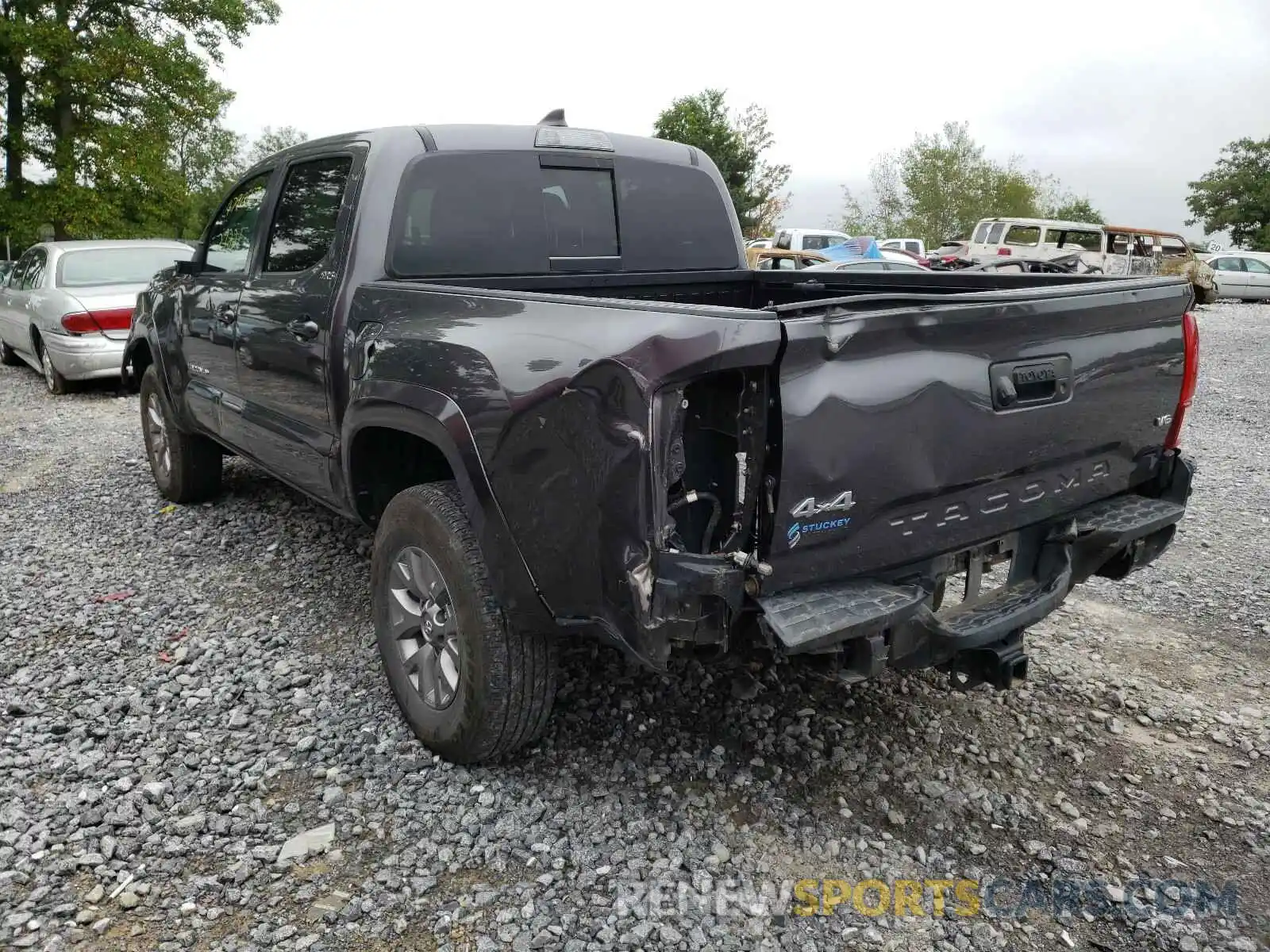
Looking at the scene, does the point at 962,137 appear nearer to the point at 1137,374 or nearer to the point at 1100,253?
the point at 1100,253

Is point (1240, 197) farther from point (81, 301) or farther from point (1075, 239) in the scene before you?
point (81, 301)

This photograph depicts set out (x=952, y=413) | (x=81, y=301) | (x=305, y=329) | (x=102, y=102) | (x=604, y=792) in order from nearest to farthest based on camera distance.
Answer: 1. (x=952, y=413)
2. (x=604, y=792)
3. (x=305, y=329)
4. (x=81, y=301)
5. (x=102, y=102)

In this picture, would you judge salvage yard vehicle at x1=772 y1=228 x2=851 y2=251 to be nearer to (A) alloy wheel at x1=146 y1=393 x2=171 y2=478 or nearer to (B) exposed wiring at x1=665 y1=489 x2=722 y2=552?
(A) alloy wheel at x1=146 y1=393 x2=171 y2=478

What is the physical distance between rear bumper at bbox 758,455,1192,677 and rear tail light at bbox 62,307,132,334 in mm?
9043

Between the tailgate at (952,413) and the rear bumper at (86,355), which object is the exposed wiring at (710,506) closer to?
the tailgate at (952,413)

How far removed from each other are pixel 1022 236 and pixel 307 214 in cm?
2544

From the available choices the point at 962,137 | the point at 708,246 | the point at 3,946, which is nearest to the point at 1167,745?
the point at 708,246

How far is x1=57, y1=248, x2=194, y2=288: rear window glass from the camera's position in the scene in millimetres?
9734

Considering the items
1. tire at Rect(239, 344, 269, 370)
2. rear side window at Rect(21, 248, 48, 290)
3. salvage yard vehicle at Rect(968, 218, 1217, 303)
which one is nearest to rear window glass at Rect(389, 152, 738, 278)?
tire at Rect(239, 344, 269, 370)

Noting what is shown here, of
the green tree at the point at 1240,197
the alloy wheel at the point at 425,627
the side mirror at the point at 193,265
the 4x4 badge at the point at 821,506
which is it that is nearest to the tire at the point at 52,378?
the side mirror at the point at 193,265

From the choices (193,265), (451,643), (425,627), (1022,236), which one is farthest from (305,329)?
(1022,236)

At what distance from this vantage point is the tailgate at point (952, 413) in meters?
2.23

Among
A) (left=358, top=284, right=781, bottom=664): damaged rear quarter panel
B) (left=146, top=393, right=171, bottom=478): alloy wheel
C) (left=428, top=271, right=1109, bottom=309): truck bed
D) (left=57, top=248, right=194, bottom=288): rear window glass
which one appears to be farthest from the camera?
(left=57, top=248, right=194, bottom=288): rear window glass

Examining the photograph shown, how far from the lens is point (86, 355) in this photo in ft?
30.8
